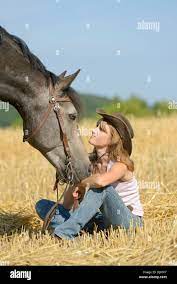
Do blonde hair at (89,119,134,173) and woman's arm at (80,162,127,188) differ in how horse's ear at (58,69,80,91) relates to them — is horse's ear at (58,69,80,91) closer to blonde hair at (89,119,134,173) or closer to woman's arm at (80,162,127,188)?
blonde hair at (89,119,134,173)

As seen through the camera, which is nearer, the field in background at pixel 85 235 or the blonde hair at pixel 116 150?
the field in background at pixel 85 235

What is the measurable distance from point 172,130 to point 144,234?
1200 centimetres

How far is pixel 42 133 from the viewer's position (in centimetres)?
657

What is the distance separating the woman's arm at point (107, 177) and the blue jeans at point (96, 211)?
10cm

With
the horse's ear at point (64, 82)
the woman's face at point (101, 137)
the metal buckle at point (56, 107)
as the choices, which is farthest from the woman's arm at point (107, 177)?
the horse's ear at point (64, 82)

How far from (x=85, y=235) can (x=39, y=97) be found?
151cm

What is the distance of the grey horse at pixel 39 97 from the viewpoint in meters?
A: 6.55

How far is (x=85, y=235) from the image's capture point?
6.40 m

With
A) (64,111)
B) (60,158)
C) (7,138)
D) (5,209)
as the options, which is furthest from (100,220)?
(7,138)

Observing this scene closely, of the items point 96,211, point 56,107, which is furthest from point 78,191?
point 56,107

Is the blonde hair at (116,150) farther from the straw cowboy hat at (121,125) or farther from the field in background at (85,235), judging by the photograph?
the field in background at (85,235)

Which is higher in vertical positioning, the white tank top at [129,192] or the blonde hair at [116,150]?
the blonde hair at [116,150]

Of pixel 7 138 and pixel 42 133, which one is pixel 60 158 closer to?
pixel 42 133
